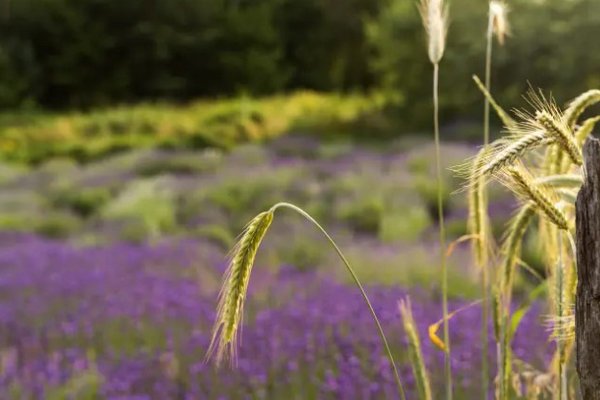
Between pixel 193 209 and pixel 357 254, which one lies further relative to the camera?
pixel 193 209

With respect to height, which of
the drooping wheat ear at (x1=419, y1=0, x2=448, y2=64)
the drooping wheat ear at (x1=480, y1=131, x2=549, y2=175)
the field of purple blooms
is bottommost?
the field of purple blooms

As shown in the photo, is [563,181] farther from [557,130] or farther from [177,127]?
[177,127]

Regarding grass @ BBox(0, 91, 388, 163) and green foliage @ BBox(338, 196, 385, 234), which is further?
grass @ BBox(0, 91, 388, 163)

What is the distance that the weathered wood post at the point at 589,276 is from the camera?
1381 mm

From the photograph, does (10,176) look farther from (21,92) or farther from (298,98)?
(21,92)

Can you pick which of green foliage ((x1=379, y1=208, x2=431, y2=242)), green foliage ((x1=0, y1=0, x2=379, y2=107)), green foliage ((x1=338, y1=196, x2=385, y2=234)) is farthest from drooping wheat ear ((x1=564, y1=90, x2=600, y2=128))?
green foliage ((x1=0, y1=0, x2=379, y2=107))

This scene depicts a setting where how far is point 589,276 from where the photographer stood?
4.61ft

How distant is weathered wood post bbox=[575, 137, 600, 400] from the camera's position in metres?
1.38

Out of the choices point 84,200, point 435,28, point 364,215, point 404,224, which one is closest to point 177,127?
point 84,200

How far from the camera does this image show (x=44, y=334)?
4.69m

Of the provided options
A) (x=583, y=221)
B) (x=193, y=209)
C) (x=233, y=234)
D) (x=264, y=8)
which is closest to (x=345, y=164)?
(x=193, y=209)

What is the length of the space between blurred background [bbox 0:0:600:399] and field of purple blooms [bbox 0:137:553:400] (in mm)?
19

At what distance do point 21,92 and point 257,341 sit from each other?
20.1 metres

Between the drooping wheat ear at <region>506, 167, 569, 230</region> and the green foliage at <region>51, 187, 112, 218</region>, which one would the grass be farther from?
the drooping wheat ear at <region>506, 167, 569, 230</region>
